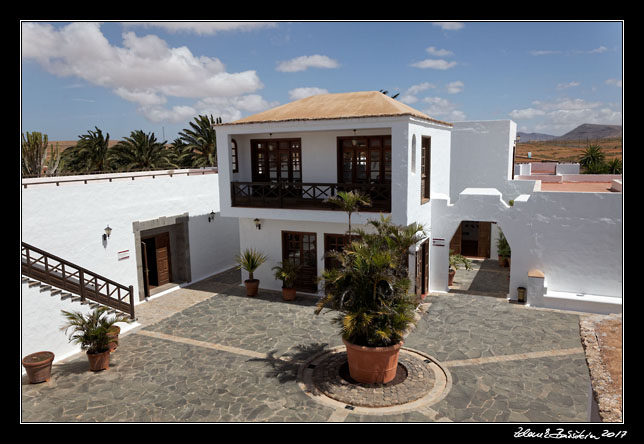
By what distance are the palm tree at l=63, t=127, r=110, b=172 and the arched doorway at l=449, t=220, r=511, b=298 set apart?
2153 centimetres

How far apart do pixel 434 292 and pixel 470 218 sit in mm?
3084

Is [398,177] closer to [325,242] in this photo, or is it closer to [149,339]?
[325,242]

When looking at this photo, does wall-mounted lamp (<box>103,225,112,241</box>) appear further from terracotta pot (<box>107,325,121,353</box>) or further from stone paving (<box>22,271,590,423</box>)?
terracotta pot (<box>107,325,121,353</box>)

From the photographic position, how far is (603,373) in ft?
15.1

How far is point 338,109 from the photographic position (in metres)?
15.5

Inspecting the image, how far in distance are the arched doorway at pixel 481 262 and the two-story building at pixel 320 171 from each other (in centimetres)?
269

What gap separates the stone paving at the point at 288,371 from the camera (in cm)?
898

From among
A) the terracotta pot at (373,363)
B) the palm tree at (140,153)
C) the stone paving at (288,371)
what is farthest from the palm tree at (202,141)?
the terracotta pot at (373,363)

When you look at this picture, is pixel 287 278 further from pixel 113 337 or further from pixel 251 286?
pixel 113 337

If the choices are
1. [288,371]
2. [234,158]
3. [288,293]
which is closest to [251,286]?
[288,293]

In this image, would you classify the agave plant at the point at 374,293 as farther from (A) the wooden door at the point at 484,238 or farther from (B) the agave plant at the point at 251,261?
(A) the wooden door at the point at 484,238

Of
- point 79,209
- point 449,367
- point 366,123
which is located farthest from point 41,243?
point 449,367

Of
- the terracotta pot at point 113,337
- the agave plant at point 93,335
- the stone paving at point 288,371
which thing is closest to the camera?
the stone paving at point 288,371

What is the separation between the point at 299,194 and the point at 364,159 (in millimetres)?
2738
